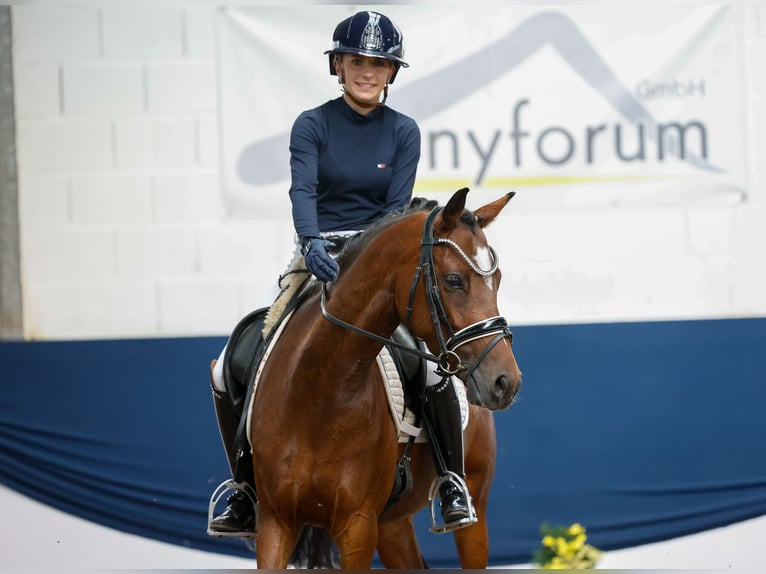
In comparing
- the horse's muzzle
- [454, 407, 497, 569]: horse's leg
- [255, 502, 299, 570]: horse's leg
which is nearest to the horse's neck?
the horse's muzzle

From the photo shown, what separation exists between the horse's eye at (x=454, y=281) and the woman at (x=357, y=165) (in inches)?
22.9

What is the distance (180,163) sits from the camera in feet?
18.1

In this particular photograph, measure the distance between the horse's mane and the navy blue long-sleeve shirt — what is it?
0.26 m

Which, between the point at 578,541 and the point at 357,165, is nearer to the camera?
the point at 357,165

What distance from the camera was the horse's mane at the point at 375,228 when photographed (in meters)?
2.98

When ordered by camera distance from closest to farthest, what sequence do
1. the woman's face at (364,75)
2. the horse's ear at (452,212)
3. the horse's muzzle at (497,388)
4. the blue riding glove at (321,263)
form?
the horse's muzzle at (497,388) → the horse's ear at (452,212) → the blue riding glove at (321,263) → the woman's face at (364,75)

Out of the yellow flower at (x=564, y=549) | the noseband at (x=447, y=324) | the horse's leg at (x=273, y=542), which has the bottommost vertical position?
the yellow flower at (x=564, y=549)

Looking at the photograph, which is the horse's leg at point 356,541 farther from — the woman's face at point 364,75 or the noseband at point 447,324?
the woman's face at point 364,75

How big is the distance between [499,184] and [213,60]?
1.58m

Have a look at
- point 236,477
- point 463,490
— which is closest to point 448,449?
point 463,490

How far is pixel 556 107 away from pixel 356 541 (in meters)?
3.11

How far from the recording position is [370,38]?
10.8 ft

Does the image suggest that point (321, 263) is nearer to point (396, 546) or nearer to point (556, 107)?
point (396, 546)

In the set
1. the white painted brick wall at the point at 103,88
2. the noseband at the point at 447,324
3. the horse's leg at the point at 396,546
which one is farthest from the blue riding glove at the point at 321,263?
the white painted brick wall at the point at 103,88
